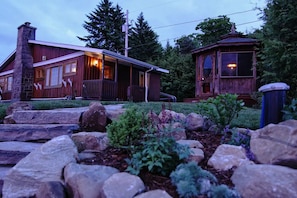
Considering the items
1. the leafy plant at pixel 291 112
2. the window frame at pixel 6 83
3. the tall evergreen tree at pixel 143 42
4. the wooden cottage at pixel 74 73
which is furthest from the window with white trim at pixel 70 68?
the tall evergreen tree at pixel 143 42

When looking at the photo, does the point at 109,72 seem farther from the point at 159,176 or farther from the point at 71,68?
the point at 159,176

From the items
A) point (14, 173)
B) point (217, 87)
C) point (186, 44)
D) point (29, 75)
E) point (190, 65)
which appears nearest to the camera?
point (14, 173)

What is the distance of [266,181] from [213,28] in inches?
948

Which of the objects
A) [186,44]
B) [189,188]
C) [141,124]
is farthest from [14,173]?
[186,44]

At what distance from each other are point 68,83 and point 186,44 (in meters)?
15.8

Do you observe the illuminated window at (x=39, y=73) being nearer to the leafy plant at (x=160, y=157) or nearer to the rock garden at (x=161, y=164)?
the rock garden at (x=161, y=164)

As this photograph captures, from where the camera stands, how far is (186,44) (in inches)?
963

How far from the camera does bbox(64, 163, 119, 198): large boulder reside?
1.72 metres

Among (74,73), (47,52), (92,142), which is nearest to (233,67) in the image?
(74,73)

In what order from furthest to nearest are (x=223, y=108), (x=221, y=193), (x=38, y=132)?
1. (x=38, y=132)
2. (x=223, y=108)
3. (x=221, y=193)

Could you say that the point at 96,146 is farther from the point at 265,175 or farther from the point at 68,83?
the point at 68,83

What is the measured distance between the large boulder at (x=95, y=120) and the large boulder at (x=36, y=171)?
38.0 inches

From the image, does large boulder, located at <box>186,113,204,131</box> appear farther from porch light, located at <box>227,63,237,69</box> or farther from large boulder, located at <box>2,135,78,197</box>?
porch light, located at <box>227,63,237,69</box>

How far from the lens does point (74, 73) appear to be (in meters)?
11.5
